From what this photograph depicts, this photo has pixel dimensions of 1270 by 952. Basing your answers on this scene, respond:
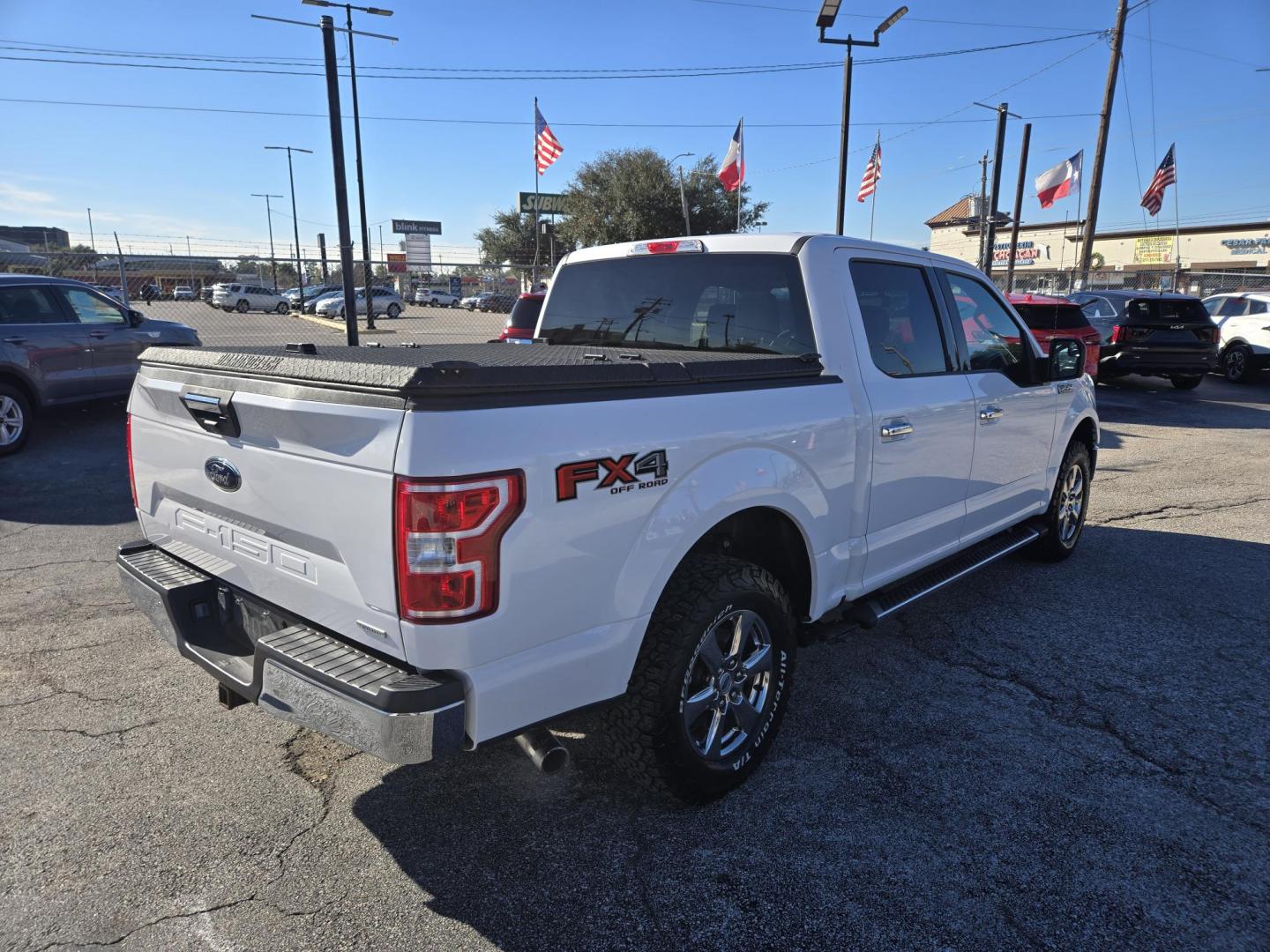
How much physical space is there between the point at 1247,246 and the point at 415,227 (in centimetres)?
6810

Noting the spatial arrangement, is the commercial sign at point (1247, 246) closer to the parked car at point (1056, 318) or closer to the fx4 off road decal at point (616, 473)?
the parked car at point (1056, 318)

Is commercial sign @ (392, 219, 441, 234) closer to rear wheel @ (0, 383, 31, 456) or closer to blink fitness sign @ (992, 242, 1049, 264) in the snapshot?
blink fitness sign @ (992, 242, 1049, 264)

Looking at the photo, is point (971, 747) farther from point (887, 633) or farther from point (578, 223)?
point (578, 223)

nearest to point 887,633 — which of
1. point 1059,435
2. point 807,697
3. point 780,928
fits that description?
point 807,697

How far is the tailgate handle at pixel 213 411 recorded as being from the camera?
2469 millimetres

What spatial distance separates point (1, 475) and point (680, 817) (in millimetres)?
7612

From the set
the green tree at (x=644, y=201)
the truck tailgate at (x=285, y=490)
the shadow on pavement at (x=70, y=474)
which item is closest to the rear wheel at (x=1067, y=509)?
the truck tailgate at (x=285, y=490)

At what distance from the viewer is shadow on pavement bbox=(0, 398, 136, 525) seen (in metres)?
6.36

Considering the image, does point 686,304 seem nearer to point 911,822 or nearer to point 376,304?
point 911,822

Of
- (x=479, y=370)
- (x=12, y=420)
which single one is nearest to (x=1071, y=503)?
(x=479, y=370)

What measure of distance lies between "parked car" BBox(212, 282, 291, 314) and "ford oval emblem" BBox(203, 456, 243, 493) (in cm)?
4440

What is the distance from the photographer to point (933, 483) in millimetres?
3791

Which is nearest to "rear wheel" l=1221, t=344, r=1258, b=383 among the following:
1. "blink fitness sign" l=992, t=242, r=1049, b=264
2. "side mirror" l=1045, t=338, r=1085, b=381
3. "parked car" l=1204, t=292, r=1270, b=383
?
"parked car" l=1204, t=292, r=1270, b=383

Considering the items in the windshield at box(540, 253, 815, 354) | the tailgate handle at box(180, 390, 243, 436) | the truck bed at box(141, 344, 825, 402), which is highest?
the windshield at box(540, 253, 815, 354)
